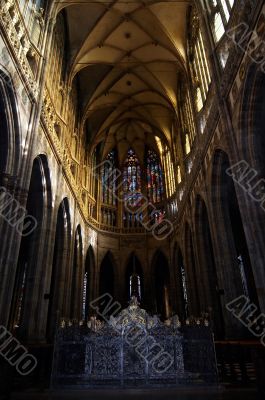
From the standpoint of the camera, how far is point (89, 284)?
24.4 meters

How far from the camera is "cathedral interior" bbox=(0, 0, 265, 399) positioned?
9.13 meters

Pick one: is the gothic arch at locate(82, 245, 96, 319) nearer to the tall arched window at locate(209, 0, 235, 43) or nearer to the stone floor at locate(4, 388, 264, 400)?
the stone floor at locate(4, 388, 264, 400)

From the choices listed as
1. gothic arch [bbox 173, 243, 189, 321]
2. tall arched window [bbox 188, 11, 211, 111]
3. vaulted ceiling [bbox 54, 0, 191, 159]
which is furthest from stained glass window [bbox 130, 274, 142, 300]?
tall arched window [bbox 188, 11, 211, 111]

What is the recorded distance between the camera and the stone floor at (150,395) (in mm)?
5861

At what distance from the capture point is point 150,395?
6184mm

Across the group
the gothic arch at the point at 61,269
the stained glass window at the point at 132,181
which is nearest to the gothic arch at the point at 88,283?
the gothic arch at the point at 61,269

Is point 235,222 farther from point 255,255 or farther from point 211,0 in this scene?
point 211,0

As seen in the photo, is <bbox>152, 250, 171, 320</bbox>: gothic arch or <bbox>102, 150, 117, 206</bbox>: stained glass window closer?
<bbox>152, 250, 171, 320</bbox>: gothic arch

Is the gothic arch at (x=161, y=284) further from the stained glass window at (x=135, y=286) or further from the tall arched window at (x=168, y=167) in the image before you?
the tall arched window at (x=168, y=167)

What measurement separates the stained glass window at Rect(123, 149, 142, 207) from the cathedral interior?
6.5 inches

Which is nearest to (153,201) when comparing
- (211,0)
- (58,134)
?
(58,134)

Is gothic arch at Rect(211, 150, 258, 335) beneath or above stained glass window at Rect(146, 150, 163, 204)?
beneath

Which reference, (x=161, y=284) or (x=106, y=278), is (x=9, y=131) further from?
(x=161, y=284)

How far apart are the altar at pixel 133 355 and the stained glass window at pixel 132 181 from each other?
2218 centimetres
